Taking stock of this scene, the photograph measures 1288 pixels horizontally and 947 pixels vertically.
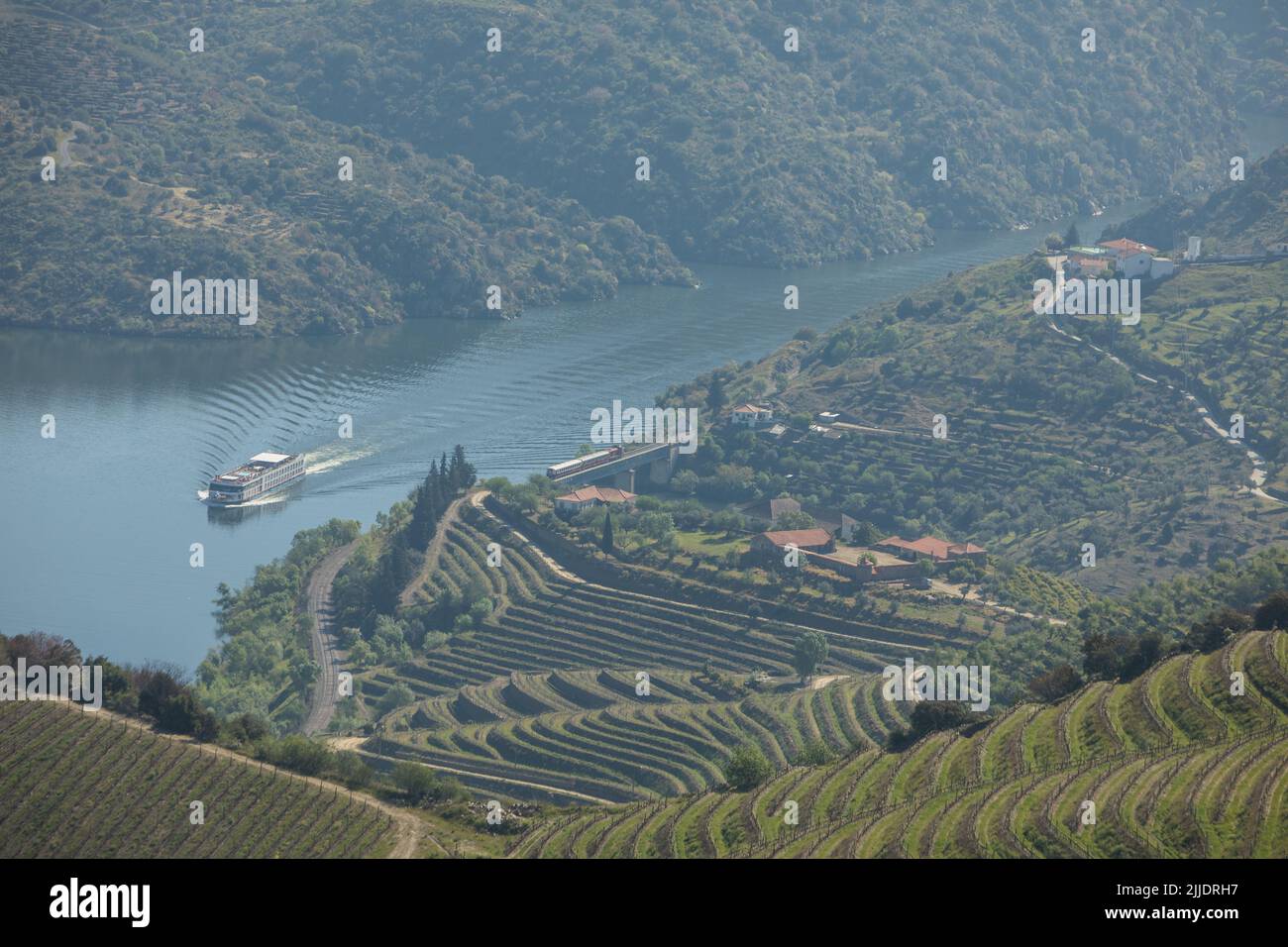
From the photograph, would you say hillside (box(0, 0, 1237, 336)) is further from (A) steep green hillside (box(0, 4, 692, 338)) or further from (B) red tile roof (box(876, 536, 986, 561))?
(B) red tile roof (box(876, 536, 986, 561))

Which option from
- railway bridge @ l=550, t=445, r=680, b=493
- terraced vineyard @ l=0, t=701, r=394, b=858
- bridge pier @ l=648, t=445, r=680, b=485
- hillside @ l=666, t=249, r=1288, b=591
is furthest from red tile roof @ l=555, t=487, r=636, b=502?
terraced vineyard @ l=0, t=701, r=394, b=858

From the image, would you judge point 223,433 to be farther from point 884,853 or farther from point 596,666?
point 884,853

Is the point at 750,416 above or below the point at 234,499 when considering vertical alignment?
above

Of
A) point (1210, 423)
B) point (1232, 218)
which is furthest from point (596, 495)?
point (1232, 218)

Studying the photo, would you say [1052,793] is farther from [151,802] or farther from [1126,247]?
[1126,247]

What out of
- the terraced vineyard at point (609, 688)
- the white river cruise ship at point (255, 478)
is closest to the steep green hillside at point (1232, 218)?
the terraced vineyard at point (609, 688)

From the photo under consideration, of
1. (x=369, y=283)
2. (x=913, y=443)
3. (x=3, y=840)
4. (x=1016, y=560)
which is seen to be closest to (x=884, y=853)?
(x=3, y=840)

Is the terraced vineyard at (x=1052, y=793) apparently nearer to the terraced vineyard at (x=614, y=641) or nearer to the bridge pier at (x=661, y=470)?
the terraced vineyard at (x=614, y=641)
